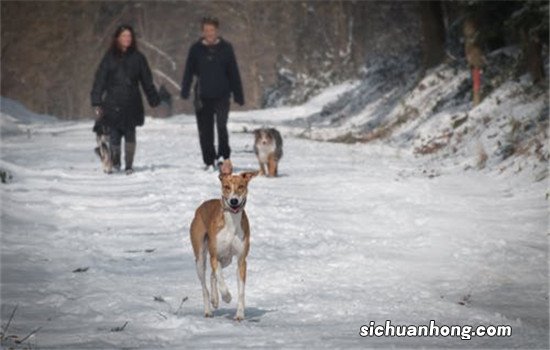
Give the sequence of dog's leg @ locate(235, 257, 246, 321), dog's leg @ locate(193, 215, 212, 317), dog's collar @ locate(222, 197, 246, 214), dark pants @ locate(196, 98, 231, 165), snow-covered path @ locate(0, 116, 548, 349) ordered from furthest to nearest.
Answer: dark pants @ locate(196, 98, 231, 165) < dog's leg @ locate(193, 215, 212, 317) < dog's collar @ locate(222, 197, 246, 214) < dog's leg @ locate(235, 257, 246, 321) < snow-covered path @ locate(0, 116, 548, 349)

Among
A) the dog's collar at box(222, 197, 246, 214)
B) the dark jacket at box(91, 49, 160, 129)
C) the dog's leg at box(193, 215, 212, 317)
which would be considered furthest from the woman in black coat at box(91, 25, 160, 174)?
the dog's collar at box(222, 197, 246, 214)

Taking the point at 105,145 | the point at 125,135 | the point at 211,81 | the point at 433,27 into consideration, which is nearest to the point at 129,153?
the point at 125,135

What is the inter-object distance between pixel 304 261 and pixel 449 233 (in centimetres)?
231

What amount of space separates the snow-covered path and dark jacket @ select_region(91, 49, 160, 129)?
1.06 meters

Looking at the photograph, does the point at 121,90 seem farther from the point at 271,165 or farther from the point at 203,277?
the point at 203,277

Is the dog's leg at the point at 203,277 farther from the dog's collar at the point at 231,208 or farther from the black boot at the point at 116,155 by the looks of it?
the black boot at the point at 116,155

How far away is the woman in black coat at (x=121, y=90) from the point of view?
1553 centimetres

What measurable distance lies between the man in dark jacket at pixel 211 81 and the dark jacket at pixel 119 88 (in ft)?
2.70

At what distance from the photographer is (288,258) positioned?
9.01m

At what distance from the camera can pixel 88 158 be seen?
18891 millimetres

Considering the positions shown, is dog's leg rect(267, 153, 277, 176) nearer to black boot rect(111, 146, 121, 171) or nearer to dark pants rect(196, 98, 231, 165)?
dark pants rect(196, 98, 231, 165)

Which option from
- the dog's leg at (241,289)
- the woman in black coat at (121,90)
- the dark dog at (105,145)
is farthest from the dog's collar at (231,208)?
the dark dog at (105,145)

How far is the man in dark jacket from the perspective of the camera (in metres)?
15.5

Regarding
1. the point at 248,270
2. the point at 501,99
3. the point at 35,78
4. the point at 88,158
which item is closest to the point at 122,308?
the point at 248,270
